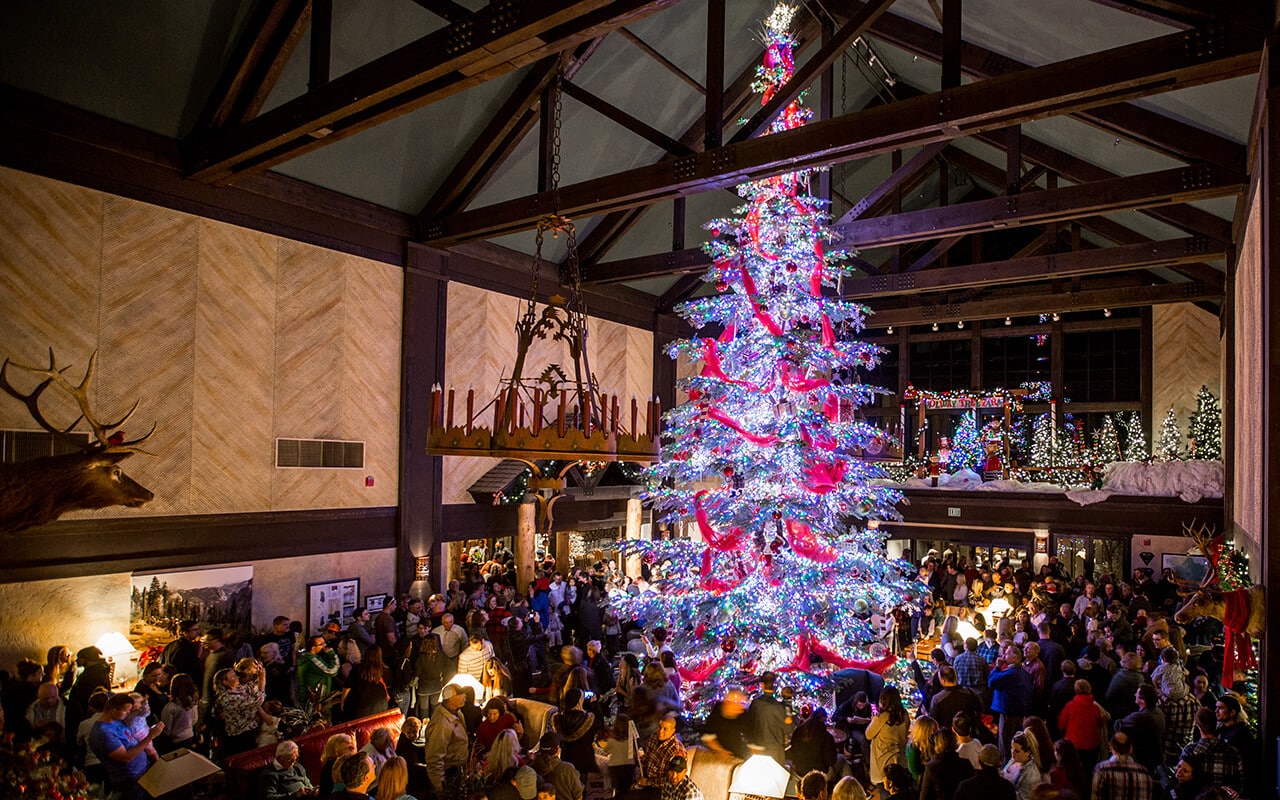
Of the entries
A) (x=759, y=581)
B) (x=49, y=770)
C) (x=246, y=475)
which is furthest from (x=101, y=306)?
(x=759, y=581)

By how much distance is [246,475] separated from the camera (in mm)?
10438

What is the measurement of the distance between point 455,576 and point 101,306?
278 inches

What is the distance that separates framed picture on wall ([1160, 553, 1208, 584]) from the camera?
47.2 ft

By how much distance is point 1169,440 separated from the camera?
17.0 m

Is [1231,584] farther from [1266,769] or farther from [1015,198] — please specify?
[1015,198]

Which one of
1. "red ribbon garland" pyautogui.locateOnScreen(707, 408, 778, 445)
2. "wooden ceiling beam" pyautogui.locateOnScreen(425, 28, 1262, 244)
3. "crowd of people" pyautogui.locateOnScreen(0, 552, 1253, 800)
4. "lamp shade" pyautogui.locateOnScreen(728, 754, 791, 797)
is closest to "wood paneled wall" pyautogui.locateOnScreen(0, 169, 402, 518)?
"crowd of people" pyautogui.locateOnScreen(0, 552, 1253, 800)

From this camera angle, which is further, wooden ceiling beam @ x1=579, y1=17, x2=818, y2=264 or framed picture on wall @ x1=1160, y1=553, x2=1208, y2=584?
wooden ceiling beam @ x1=579, y1=17, x2=818, y2=264

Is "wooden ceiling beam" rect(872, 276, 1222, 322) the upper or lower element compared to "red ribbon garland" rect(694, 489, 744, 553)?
upper

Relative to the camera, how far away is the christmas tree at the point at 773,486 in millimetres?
8828

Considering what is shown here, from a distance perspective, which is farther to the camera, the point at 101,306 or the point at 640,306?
the point at 640,306

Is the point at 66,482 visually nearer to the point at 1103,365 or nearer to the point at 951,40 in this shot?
the point at 951,40

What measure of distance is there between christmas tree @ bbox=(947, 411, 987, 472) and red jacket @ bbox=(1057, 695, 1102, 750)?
502 inches

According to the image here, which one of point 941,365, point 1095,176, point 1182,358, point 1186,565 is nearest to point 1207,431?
point 1186,565

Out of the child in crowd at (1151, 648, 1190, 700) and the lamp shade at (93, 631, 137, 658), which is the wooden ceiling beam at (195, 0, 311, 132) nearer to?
the lamp shade at (93, 631, 137, 658)
